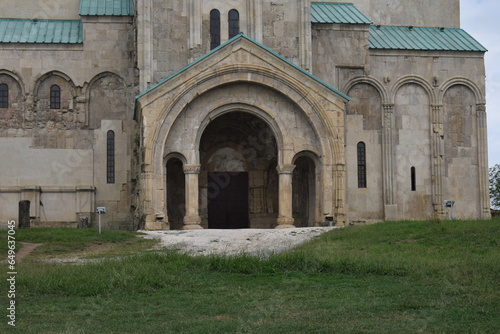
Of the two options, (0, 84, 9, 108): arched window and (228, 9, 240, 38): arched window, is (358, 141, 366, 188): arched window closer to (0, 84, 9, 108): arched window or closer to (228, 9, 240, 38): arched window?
(228, 9, 240, 38): arched window

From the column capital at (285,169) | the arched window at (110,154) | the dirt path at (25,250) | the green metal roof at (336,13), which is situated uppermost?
the green metal roof at (336,13)

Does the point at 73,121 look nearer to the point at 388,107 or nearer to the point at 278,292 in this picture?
the point at 388,107

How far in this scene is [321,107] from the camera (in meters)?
33.2

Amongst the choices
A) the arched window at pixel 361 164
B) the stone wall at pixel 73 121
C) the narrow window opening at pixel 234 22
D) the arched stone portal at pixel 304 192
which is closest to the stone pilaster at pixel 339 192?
the arched stone portal at pixel 304 192

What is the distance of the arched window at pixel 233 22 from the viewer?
36969 millimetres

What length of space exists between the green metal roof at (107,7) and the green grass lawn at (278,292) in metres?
18.9

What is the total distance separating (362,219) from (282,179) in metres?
7.64

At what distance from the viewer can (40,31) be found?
129 feet

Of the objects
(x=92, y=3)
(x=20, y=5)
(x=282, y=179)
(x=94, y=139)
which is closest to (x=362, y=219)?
(x=282, y=179)

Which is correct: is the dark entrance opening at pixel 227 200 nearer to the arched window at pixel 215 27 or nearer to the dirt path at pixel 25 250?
the arched window at pixel 215 27

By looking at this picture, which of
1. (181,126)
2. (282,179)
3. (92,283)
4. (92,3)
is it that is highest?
(92,3)

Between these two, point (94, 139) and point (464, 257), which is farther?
point (94, 139)

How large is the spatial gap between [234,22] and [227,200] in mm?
8272

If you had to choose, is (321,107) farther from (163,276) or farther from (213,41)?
(163,276)
